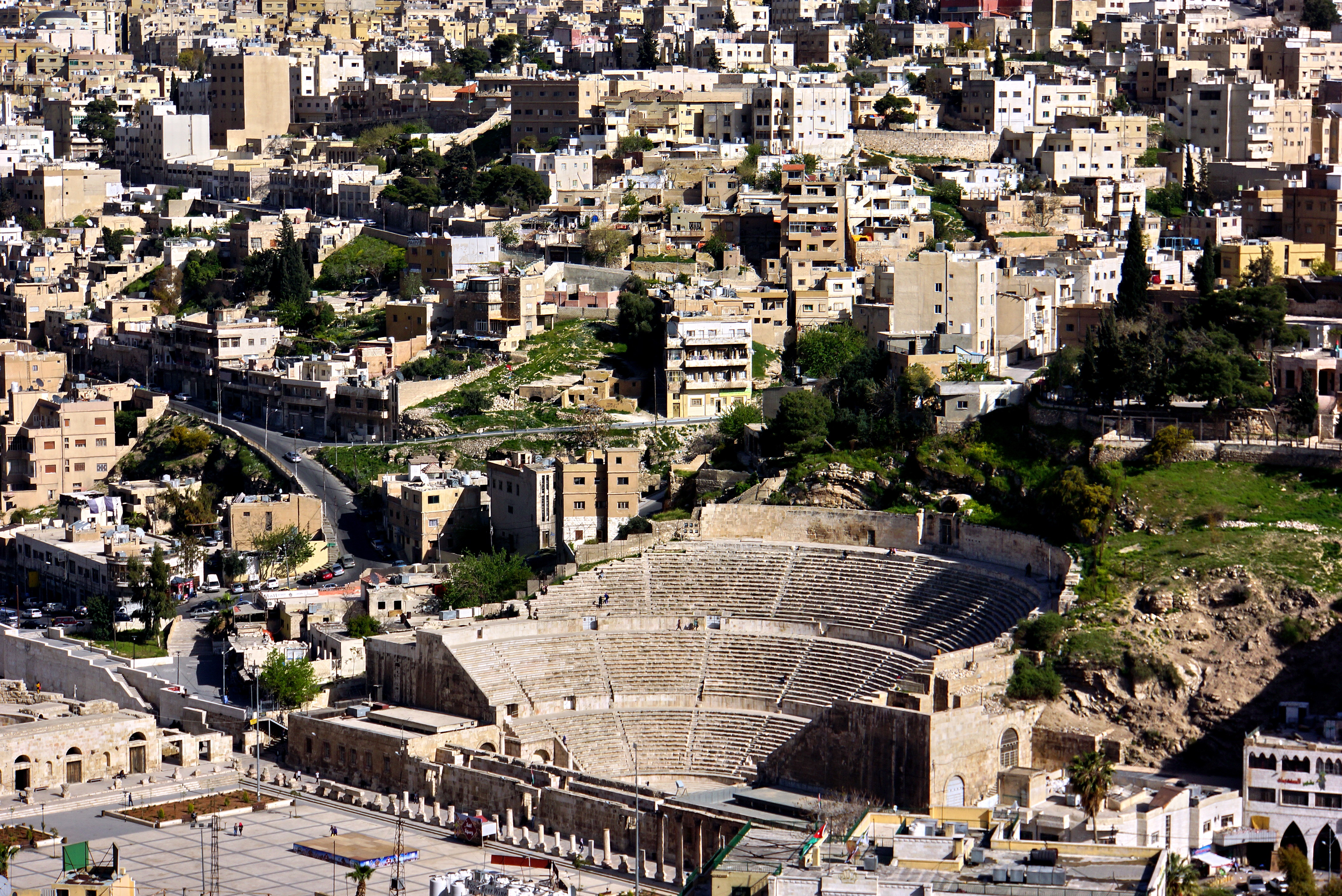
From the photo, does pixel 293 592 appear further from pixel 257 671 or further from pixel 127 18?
pixel 127 18

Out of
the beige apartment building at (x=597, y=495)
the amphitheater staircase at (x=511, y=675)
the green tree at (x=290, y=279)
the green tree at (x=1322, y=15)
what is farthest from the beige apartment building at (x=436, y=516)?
the green tree at (x=1322, y=15)

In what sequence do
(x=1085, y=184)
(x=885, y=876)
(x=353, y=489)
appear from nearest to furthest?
(x=885, y=876)
(x=353, y=489)
(x=1085, y=184)

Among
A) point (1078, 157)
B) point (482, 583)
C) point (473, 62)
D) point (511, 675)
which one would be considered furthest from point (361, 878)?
point (473, 62)

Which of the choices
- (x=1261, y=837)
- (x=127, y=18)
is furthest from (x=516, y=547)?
(x=127, y=18)

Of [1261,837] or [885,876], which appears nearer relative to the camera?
[885,876]

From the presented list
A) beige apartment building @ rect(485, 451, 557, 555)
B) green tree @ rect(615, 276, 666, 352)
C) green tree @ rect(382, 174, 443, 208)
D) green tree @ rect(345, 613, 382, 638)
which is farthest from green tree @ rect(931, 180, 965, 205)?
green tree @ rect(345, 613, 382, 638)

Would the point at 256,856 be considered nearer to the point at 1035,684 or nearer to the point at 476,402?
the point at 1035,684

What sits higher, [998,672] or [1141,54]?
[1141,54]
